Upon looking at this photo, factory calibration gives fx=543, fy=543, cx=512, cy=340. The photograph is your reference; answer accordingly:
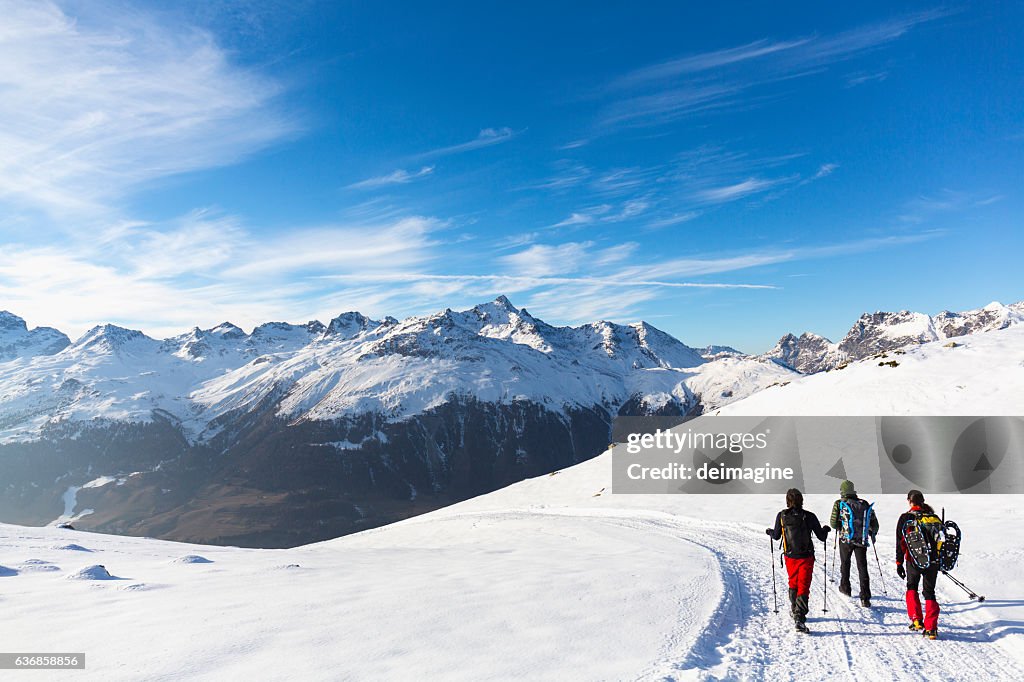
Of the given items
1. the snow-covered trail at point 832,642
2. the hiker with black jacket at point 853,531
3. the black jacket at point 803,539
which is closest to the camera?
the snow-covered trail at point 832,642

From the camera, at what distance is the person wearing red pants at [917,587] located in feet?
31.1

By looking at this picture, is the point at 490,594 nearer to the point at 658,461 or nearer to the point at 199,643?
the point at 199,643

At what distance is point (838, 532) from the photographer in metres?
12.0

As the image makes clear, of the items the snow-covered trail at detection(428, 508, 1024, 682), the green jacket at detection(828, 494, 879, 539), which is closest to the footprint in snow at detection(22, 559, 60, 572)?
the snow-covered trail at detection(428, 508, 1024, 682)

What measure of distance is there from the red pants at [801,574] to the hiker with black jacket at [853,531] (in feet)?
6.61

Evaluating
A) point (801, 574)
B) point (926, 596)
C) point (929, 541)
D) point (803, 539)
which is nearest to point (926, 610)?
point (926, 596)

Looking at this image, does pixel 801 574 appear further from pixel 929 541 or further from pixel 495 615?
pixel 495 615

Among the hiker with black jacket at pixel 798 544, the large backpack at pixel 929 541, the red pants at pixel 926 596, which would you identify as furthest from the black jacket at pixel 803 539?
the red pants at pixel 926 596

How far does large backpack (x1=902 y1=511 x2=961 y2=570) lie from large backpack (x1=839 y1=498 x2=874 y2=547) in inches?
56.6

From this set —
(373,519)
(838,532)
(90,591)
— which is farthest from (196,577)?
(373,519)

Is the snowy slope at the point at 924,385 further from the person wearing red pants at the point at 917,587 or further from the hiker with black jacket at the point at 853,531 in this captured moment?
the person wearing red pants at the point at 917,587

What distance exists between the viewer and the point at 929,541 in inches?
386

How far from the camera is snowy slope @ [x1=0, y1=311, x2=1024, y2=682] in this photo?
26.3ft

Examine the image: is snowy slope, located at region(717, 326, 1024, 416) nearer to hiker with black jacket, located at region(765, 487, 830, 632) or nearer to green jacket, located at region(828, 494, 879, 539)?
green jacket, located at region(828, 494, 879, 539)
